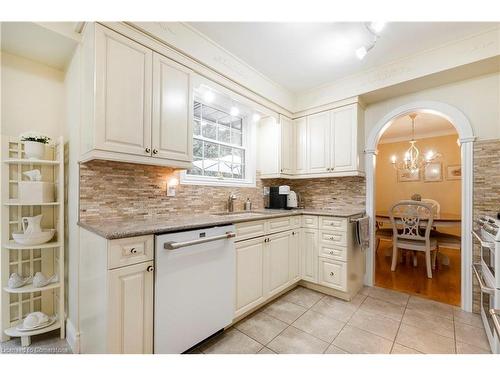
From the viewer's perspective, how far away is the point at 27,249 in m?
1.79

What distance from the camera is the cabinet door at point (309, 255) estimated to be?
8.53ft

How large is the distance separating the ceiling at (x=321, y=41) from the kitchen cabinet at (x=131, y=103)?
0.58m

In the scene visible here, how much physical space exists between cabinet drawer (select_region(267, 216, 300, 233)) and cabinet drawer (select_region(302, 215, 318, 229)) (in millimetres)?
121

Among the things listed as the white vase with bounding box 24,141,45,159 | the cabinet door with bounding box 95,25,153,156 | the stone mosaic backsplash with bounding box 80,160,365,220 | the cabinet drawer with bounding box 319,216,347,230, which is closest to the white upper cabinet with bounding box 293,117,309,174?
the stone mosaic backsplash with bounding box 80,160,365,220

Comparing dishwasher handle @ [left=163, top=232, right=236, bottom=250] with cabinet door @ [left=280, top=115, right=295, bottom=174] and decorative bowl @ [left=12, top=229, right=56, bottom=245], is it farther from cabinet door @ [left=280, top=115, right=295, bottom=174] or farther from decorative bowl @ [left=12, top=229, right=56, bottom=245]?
cabinet door @ [left=280, top=115, right=295, bottom=174]

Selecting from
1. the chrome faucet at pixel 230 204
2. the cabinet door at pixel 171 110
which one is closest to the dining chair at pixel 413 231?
the chrome faucet at pixel 230 204

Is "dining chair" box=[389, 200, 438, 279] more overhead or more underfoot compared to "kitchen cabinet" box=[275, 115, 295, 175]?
more underfoot

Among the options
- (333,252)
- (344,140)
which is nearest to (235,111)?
(344,140)

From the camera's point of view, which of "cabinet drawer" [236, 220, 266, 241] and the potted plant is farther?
"cabinet drawer" [236, 220, 266, 241]

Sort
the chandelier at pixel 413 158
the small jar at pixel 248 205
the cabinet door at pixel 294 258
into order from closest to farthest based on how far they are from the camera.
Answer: the cabinet door at pixel 294 258
the small jar at pixel 248 205
the chandelier at pixel 413 158

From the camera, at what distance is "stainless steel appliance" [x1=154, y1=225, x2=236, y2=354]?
1.37 m

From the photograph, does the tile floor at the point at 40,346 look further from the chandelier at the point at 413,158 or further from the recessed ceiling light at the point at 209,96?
the chandelier at the point at 413,158

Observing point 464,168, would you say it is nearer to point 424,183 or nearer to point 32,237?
point 424,183
